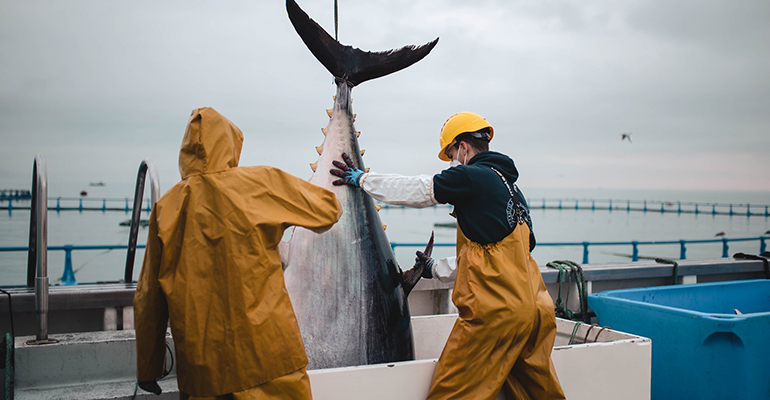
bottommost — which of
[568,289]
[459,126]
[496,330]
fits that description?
[568,289]

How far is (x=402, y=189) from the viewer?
214cm

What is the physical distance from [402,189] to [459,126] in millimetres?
391

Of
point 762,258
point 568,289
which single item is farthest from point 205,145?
point 762,258

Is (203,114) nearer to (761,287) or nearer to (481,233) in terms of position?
(481,233)

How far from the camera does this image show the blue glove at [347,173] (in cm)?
231

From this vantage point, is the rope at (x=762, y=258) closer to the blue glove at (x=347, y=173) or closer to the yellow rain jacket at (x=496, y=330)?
the yellow rain jacket at (x=496, y=330)

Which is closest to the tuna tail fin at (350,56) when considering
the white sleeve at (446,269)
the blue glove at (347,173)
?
the blue glove at (347,173)

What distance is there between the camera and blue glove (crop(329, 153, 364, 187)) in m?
2.31

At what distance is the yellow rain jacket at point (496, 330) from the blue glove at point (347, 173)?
0.59 meters

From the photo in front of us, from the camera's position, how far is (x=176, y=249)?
1600mm

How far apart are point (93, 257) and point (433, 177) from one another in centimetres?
1236

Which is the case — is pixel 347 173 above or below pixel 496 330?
above

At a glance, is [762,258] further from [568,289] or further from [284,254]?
[284,254]

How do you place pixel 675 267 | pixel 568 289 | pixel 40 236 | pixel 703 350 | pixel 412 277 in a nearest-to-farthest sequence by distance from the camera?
1. pixel 40 236
2. pixel 412 277
3. pixel 703 350
4. pixel 568 289
5. pixel 675 267
